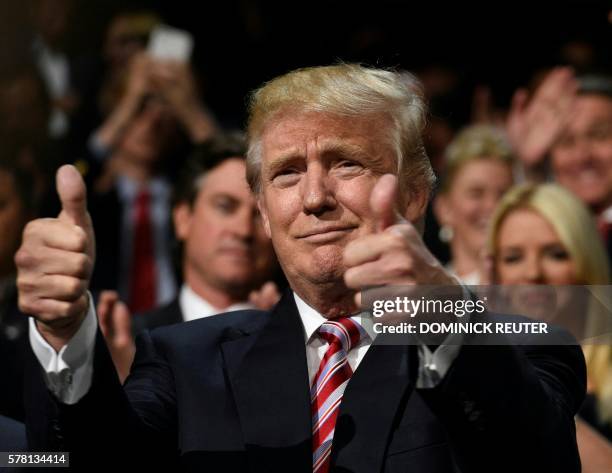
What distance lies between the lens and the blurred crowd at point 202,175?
3.15m

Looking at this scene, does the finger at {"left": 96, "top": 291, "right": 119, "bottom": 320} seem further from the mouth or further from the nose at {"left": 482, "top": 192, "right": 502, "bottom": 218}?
the nose at {"left": 482, "top": 192, "right": 502, "bottom": 218}

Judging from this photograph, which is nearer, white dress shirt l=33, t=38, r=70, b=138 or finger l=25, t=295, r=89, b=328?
finger l=25, t=295, r=89, b=328

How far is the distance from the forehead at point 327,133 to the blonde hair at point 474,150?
2053 mm

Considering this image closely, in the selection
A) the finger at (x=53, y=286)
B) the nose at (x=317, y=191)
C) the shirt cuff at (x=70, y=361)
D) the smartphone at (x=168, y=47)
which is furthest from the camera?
the smartphone at (x=168, y=47)

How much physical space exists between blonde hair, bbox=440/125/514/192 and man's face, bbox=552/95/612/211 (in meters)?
0.20

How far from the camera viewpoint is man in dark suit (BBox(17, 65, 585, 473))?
142 cm

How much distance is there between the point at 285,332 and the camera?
5.90ft

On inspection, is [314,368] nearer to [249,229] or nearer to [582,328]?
[582,328]

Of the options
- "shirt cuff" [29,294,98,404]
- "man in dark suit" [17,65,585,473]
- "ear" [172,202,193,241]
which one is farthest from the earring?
"shirt cuff" [29,294,98,404]

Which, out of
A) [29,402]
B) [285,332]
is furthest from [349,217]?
[29,402]

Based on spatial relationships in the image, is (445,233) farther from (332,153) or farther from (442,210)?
(332,153)

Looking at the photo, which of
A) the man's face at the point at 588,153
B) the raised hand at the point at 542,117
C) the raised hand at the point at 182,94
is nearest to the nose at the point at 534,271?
the man's face at the point at 588,153

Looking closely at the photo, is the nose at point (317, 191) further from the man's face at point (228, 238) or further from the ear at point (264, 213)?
the man's face at point (228, 238)

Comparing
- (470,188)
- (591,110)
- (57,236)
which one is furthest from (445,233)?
(57,236)
